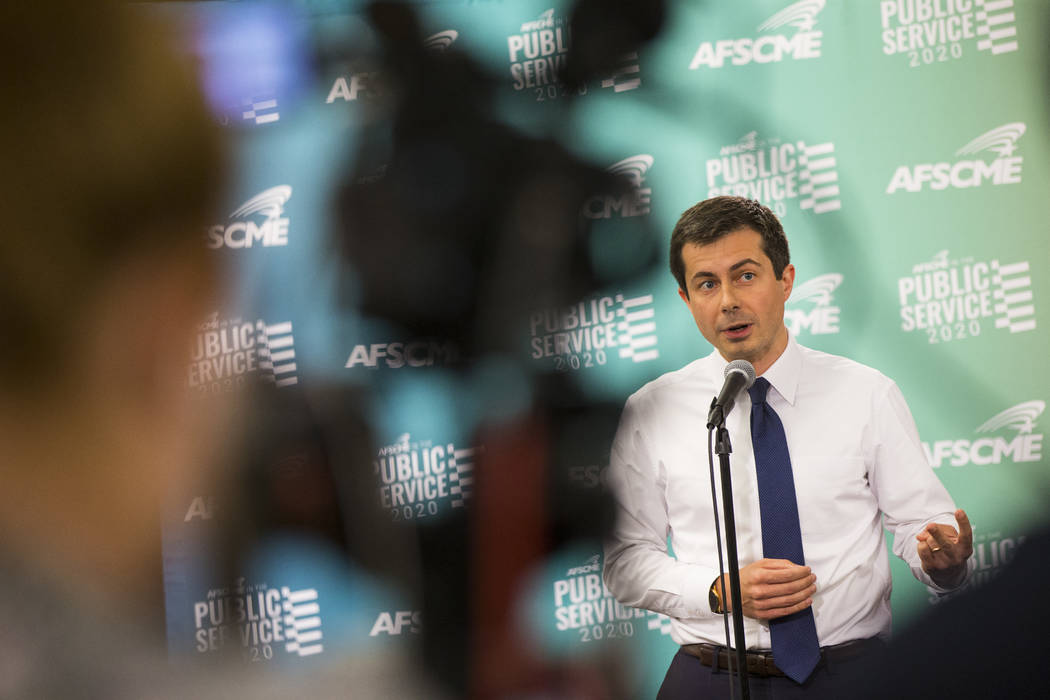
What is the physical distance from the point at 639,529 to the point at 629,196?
0.97 m

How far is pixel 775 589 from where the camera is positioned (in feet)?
7.80

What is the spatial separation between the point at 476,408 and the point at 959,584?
1434 millimetres

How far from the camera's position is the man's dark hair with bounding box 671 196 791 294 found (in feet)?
8.18

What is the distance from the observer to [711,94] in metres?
2.59

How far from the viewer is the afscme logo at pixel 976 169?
8.38 ft

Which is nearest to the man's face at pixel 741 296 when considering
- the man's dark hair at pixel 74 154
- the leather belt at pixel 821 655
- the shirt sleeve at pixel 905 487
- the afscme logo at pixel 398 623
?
the shirt sleeve at pixel 905 487

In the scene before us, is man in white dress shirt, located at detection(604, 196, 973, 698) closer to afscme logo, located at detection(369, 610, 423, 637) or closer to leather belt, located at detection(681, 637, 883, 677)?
leather belt, located at detection(681, 637, 883, 677)

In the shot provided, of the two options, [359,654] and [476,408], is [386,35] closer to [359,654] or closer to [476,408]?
[476,408]

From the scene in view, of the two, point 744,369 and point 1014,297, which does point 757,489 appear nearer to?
point 744,369

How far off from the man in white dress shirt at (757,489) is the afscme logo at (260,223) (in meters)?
→ 1.18

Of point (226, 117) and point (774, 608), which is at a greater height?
point (226, 117)

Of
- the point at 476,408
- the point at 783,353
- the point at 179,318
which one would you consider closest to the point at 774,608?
the point at 783,353

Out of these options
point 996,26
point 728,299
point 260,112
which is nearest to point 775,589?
point 728,299

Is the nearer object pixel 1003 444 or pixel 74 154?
pixel 1003 444
